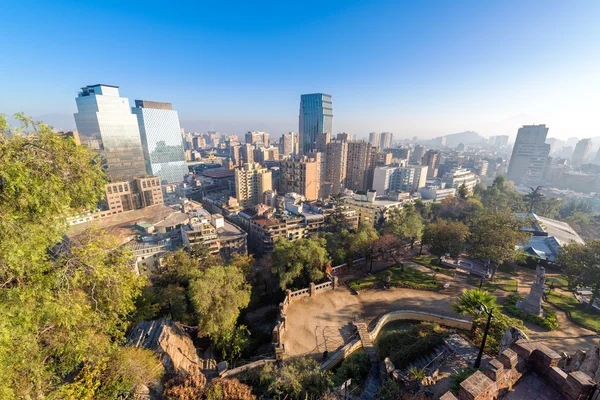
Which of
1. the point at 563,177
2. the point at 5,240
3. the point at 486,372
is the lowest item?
the point at 563,177

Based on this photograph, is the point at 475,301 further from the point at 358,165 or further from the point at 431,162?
the point at 431,162

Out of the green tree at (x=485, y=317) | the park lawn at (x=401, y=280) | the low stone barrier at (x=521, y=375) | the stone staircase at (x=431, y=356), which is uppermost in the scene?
the low stone barrier at (x=521, y=375)

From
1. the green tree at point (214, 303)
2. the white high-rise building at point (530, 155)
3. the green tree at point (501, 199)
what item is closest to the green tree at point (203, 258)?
the green tree at point (214, 303)

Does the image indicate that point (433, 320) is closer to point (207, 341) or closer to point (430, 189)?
point (207, 341)

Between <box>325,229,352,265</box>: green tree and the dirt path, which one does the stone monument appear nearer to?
the dirt path

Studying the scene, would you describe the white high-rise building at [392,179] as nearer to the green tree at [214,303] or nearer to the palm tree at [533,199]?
the palm tree at [533,199]

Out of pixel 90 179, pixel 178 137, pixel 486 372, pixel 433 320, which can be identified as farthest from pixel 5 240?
pixel 178 137
